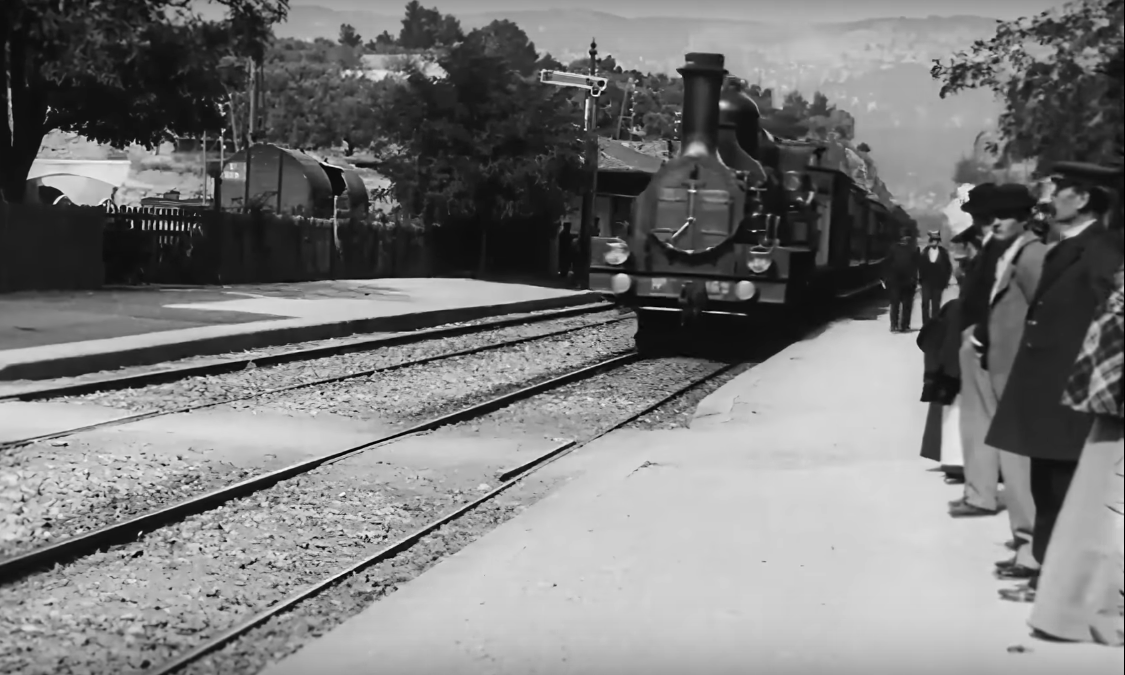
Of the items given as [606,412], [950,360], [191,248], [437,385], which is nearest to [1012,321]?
[950,360]

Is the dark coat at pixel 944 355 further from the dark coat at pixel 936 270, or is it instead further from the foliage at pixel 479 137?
the foliage at pixel 479 137

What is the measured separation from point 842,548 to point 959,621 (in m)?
1.47

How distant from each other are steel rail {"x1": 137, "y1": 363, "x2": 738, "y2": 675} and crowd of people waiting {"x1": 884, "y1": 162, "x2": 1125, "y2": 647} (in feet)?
10.0

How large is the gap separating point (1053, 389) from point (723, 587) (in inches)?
64.8

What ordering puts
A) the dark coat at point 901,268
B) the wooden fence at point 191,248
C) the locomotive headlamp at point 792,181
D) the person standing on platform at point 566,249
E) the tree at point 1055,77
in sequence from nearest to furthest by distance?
1. the tree at point 1055,77
2. the locomotive headlamp at point 792,181
3. the dark coat at point 901,268
4. the wooden fence at point 191,248
5. the person standing on platform at point 566,249

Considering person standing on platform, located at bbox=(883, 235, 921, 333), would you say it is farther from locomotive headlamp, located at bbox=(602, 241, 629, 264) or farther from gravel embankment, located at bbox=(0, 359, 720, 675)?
gravel embankment, located at bbox=(0, 359, 720, 675)

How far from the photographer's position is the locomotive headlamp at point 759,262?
67.0ft

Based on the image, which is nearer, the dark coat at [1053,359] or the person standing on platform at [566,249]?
the dark coat at [1053,359]

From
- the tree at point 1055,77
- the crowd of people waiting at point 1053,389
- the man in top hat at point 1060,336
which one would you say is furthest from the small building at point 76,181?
the man in top hat at point 1060,336

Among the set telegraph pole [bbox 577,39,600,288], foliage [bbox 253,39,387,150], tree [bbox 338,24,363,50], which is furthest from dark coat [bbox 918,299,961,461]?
foliage [bbox 253,39,387,150]

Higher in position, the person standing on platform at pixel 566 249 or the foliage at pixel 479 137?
the foliage at pixel 479 137

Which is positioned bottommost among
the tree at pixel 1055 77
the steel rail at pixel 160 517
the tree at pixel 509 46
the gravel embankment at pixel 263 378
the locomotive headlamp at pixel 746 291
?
the gravel embankment at pixel 263 378

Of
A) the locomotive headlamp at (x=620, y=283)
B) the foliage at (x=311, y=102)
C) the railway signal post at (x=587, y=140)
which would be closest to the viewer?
the locomotive headlamp at (x=620, y=283)

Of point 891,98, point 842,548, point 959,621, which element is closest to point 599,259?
point 842,548
